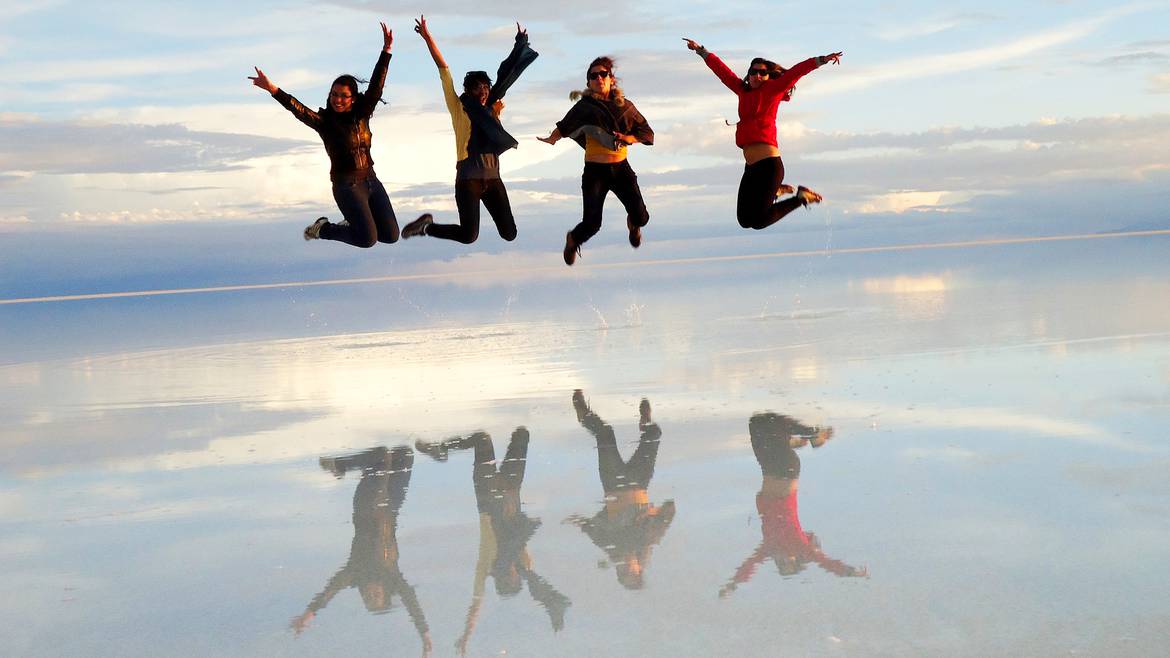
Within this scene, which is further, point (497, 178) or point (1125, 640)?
point (497, 178)

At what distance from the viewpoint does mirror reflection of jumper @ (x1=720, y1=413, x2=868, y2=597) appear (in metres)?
6.20

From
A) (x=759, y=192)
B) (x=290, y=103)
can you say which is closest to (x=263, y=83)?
(x=290, y=103)

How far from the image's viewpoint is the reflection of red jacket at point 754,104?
36.9ft

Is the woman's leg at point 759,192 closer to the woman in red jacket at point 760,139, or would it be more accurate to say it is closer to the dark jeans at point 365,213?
the woman in red jacket at point 760,139

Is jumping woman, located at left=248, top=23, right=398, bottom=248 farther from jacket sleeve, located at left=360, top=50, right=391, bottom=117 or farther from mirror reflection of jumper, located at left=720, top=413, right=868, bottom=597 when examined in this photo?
mirror reflection of jumper, located at left=720, top=413, right=868, bottom=597

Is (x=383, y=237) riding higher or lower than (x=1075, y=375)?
higher

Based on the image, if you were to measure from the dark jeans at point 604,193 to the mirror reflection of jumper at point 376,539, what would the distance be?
11.3ft

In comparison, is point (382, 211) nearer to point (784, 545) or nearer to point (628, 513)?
point (628, 513)

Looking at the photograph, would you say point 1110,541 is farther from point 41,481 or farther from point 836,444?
point 41,481

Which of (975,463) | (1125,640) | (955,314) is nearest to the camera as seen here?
(1125,640)


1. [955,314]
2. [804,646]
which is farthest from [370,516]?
[955,314]

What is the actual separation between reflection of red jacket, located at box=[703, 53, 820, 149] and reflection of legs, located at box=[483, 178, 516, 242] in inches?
97.7

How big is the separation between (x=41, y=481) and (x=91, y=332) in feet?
62.7

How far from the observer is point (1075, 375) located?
38.5 ft
